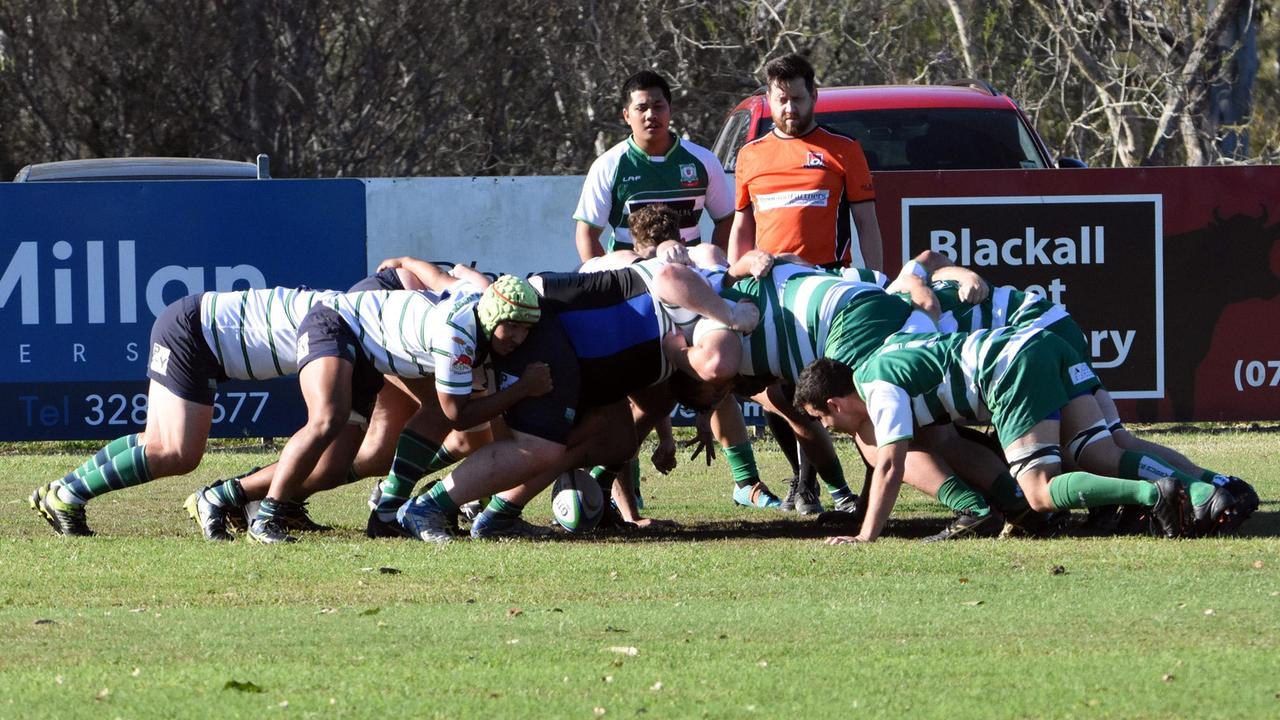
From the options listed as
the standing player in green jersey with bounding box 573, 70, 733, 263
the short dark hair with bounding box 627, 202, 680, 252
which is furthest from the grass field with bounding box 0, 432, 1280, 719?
the standing player in green jersey with bounding box 573, 70, 733, 263

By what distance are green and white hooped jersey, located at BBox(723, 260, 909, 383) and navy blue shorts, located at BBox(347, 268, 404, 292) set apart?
1619 millimetres

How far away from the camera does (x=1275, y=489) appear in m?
9.52

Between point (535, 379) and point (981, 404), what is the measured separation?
1830 mm

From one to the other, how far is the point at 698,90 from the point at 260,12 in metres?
5.15

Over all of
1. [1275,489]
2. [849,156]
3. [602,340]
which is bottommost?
[1275,489]

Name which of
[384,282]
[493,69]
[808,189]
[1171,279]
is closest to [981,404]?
[808,189]

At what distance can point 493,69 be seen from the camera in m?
22.1

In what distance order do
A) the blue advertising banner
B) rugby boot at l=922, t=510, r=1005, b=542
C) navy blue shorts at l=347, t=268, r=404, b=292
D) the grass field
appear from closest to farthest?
the grass field
rugby boot at l=922, t=510, r=1005, b=542
navy blue shorts at l=347, t=268, r=404, b=292
the blue advertising banner

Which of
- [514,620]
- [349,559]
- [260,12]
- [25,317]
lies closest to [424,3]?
[260,12]

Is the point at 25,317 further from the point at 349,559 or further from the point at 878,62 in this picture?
the point at 878,62

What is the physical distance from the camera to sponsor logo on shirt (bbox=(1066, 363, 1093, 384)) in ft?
25.0

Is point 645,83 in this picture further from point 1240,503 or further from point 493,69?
point 493,69

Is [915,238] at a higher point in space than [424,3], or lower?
lower

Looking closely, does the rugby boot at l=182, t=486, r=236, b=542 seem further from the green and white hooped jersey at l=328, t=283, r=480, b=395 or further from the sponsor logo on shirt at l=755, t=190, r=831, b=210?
the sponsor logo on shirt at l=755, t=190, r=831, b=210
